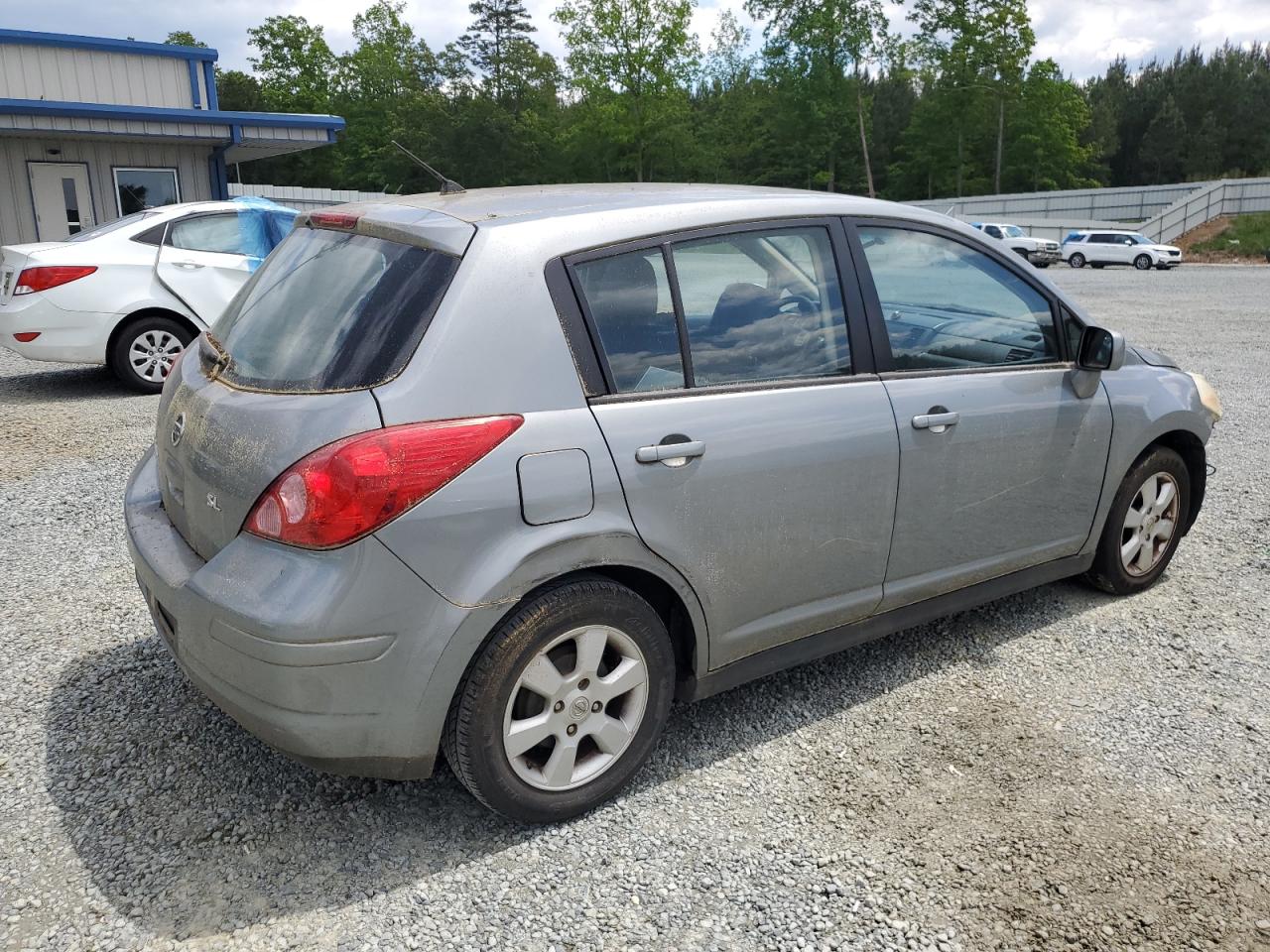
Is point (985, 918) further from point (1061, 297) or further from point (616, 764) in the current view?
point (1061, 297)

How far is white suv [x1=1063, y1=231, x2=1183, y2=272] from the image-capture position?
1393 inches

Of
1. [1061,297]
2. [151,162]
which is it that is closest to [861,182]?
[151,162]

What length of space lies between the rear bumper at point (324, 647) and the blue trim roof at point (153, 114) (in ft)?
53.4

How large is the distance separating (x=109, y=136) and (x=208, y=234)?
30.5ft

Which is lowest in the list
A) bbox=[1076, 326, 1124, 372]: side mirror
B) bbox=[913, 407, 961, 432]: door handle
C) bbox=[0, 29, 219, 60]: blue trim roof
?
Result: bbox=[913, 407, 961, 432]: door handle

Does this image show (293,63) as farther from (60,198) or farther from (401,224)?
(401,224)

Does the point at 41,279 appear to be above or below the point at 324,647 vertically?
above

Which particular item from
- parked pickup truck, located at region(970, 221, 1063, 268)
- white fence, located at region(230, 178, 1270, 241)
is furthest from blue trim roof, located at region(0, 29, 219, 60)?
parked pickup truck, located at region(970, 221, 1063, 268)

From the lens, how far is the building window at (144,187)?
17.9 metres

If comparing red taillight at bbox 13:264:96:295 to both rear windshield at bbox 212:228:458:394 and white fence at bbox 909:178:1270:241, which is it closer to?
rear windshield at bbox 212:228:458:394

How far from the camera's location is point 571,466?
8.70 ft

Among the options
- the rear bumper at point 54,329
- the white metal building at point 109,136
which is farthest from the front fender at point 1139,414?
the white metal building at point 109,136

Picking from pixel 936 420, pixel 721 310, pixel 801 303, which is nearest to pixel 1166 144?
pixel 936 420

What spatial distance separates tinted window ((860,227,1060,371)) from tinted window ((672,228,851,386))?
235mm
